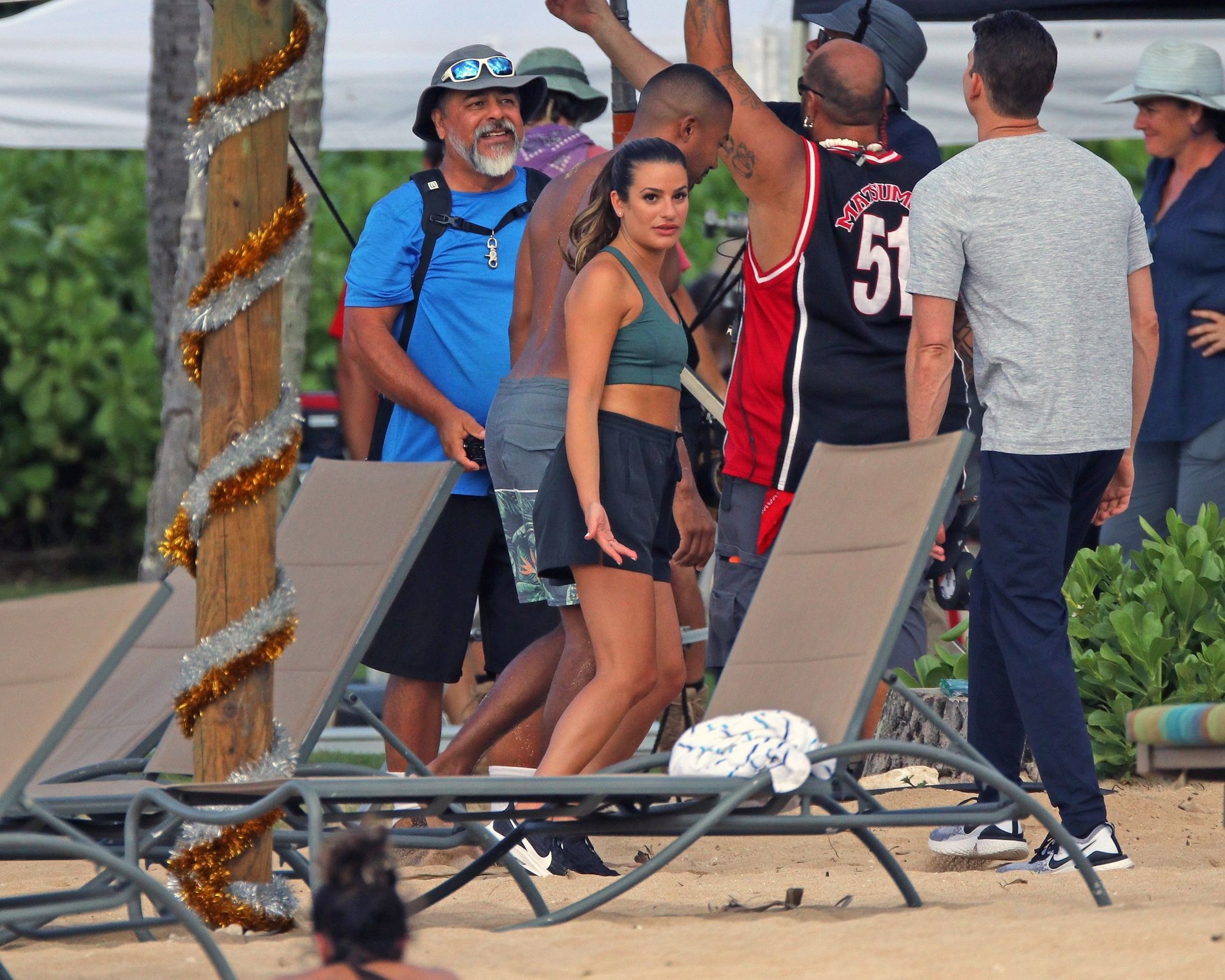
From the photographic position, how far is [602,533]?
13.8ft

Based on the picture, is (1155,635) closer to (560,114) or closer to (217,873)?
(560,114)

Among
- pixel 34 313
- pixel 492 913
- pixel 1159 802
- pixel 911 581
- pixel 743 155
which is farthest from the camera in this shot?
pixel 34 313

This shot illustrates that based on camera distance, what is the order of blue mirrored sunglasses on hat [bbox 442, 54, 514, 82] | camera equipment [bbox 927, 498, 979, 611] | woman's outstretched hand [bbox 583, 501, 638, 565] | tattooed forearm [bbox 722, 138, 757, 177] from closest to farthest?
woman's outstretched hand [bbox 583, 501, 638, 565] < tattooed forearm [bbox 722, 138, 757, 177] < blue mirrored sunglasses on hat [bbox 442, 54, 514, 82] < camera equipment [bbox 927, 498, 979, 611]

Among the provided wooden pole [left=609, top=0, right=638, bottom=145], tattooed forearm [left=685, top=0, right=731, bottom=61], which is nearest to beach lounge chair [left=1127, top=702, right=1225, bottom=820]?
tattooed forearm [left=685, top=0, right=731, bottom=61]

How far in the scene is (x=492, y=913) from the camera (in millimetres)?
4215

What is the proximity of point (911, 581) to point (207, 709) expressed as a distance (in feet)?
4.65

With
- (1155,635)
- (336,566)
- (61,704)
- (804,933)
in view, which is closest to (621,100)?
(1155,635)

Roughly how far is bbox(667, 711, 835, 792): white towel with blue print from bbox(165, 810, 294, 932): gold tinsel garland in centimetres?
82

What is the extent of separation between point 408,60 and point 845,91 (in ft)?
11.7

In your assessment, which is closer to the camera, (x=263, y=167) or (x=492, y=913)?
(x=263, y=167)

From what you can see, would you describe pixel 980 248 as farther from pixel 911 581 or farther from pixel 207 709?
pixel 207 709

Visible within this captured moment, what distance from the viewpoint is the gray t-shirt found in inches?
175

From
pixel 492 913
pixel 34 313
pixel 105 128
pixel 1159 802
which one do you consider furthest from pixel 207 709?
pixel 34 313

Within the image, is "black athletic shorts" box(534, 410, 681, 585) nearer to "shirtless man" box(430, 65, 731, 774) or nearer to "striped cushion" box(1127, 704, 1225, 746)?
"shirtless man" box(430, 65, 731, 774)
